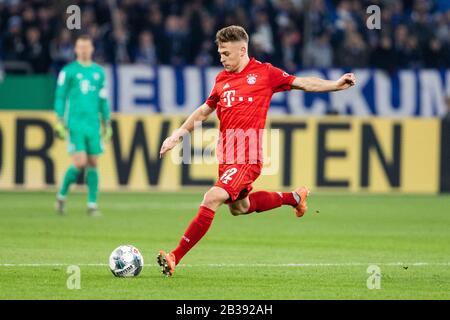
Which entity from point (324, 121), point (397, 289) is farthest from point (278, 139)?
point (397, 289)

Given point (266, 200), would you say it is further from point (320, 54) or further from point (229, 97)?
point (320, 54)

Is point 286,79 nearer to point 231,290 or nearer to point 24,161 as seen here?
point 231,290

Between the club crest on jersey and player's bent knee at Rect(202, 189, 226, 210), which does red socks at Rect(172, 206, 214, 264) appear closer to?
player's bent knee at Rect(202, 189, 226, 210)

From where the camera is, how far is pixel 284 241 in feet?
45.0

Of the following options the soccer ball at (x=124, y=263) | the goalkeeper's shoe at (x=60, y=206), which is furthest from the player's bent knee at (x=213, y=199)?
the goalkeeper's shoe at (x=60, y=206)

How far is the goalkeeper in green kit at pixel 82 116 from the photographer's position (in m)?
16.8

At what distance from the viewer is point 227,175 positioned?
33.9ft

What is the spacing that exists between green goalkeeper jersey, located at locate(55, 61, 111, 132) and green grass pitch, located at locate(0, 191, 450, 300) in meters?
1.32

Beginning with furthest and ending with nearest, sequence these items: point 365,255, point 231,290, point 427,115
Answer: point 427,115
point 365,255
point 231,290

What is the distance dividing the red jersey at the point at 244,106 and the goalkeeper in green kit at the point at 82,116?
633 cm

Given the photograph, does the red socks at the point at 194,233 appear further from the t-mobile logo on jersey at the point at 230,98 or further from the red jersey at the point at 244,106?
the t-mobile logo on jersey at the point at 230,98

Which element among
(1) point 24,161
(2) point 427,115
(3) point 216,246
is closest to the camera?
(3) point 216,246

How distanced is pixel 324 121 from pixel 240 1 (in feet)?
19.0

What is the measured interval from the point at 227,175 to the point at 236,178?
3.2 inches
